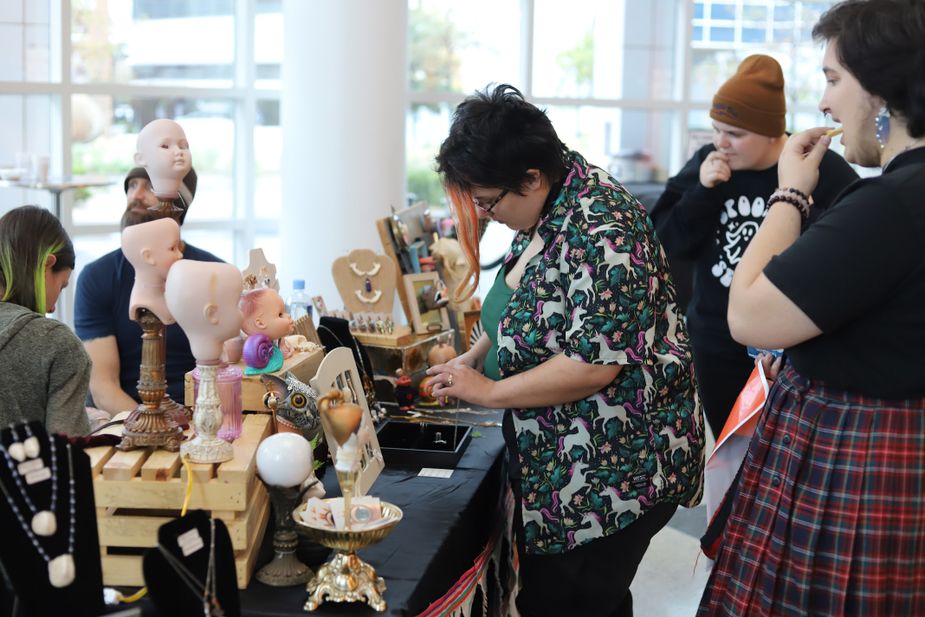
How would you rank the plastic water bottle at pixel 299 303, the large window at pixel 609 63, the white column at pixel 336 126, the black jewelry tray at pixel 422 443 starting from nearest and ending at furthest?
the black jewelry tray at pixel 422 443, the plastic water bottle at pixel 299 303, the white column at pixel 336 126, the large window at pixel 609 63

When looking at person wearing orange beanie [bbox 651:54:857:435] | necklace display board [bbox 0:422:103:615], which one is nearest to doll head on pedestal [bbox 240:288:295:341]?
necklace display board [bbox 0:422:103:615]

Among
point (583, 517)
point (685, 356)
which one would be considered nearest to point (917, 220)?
point (685, 356)

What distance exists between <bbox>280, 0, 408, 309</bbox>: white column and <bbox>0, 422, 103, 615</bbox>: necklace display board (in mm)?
3467

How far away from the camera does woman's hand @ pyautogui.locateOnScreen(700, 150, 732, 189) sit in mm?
2609

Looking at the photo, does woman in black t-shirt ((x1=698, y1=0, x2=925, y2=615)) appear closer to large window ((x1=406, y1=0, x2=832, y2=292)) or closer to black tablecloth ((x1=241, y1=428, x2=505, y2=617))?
black tablecloth ((x1=241, y1=428, x2=505, y2=617))

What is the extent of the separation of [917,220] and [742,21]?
6.77m

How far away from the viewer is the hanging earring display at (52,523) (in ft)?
3.74

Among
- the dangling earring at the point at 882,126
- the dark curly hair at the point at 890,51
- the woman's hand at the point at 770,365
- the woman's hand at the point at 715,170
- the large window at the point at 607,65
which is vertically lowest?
the woman's hand at the point at 770,365

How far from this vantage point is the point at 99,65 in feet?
17.4

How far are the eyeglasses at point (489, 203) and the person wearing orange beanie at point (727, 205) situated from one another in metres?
1.03

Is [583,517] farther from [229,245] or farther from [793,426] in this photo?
[229,245]

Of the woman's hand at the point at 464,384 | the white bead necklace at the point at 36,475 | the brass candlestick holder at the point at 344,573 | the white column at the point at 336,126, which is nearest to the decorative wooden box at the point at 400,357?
the woman's hand at the point at 464,384

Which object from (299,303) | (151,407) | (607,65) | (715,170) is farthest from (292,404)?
(607,65)

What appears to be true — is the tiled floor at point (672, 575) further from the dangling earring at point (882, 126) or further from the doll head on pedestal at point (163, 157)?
the doll head on pedestal at point (163, 157)
